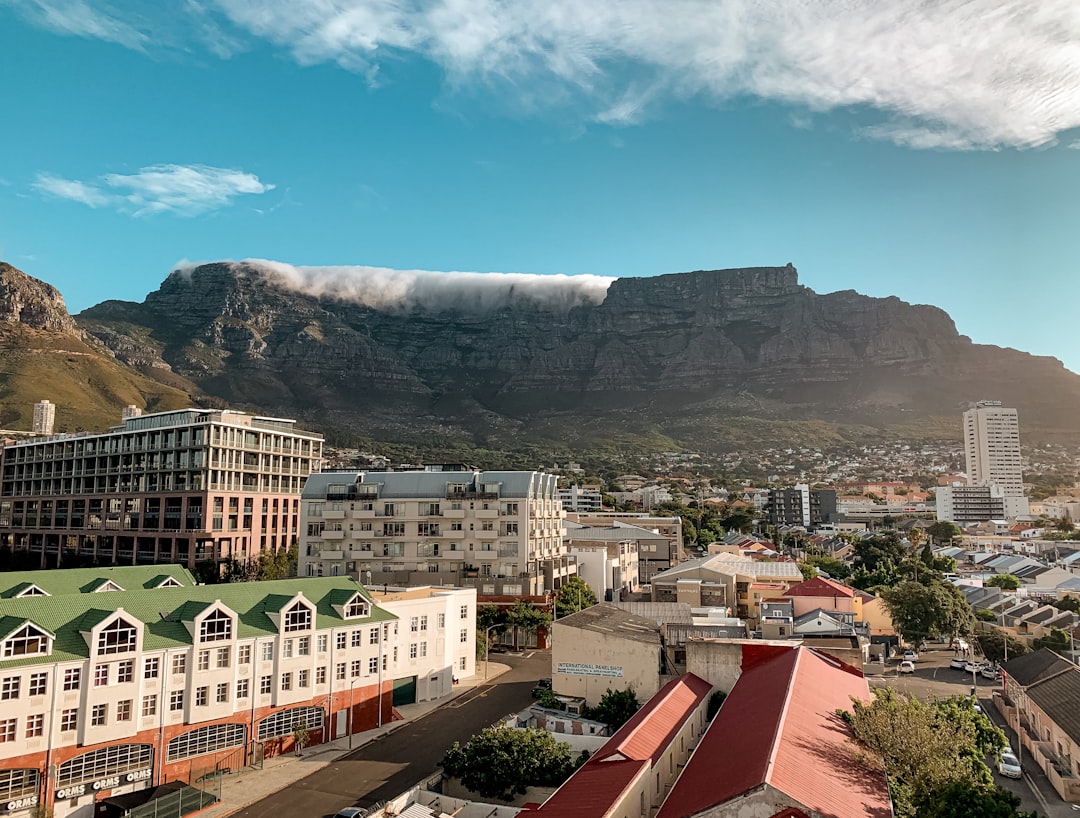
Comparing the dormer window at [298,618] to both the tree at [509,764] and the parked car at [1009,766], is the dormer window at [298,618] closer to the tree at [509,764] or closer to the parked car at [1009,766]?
the tree at [509,764]

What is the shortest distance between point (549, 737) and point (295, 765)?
15.1m

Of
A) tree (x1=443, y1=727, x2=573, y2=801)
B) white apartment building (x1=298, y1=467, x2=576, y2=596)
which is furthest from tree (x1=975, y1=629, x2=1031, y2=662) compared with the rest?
tree (x1=443, y1=727, x2=573, y2=801)

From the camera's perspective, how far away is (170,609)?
41688 millimetres

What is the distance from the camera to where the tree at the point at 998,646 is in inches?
2660

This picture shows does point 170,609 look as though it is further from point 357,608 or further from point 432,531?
point 432,531

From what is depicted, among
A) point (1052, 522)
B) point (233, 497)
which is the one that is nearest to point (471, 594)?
point (233, 497)

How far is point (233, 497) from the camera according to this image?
100 m

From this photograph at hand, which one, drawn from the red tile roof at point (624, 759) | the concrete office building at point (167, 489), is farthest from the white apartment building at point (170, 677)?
the concrete office building at point (167, 489)

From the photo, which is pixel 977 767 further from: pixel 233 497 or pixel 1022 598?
pixel 233 497

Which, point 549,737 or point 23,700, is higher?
point 23,700

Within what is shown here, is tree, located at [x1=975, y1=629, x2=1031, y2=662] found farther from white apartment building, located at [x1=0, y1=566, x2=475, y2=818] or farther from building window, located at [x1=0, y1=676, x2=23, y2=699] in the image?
building window, located at [x1=0, y1=676, x2=23, y2=699]

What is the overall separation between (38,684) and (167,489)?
70991 mm

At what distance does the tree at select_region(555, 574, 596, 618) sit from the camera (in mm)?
75625

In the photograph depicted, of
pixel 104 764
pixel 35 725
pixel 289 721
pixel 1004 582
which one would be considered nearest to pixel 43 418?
pixel 289 721
